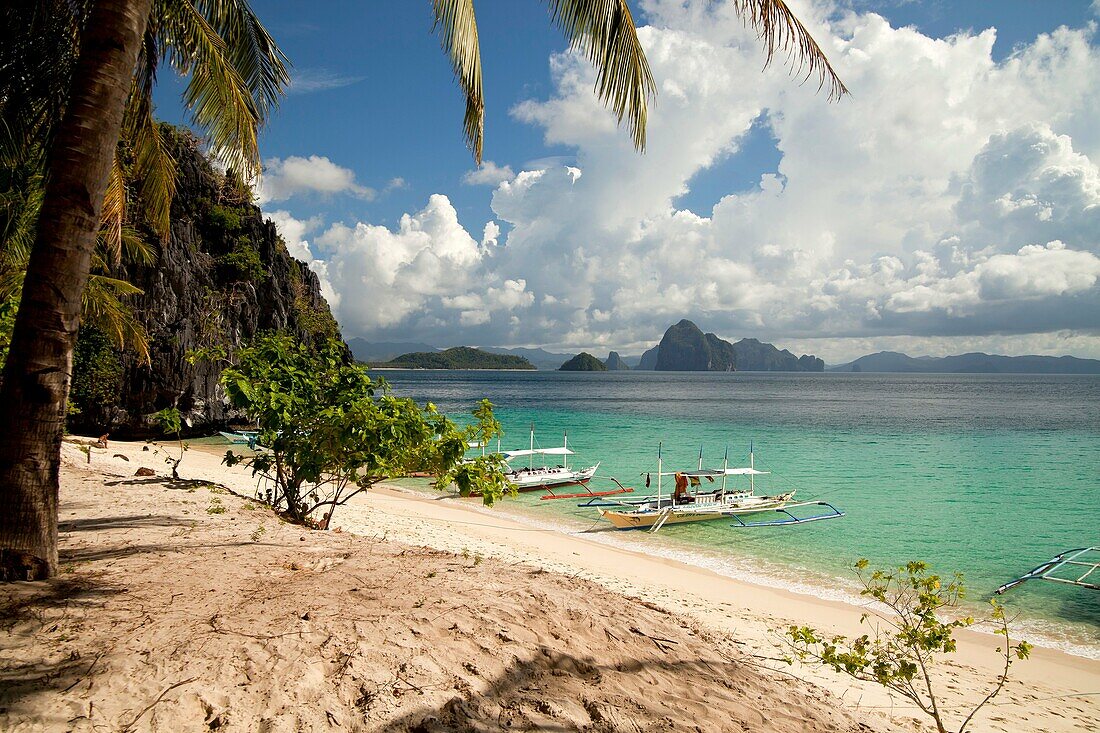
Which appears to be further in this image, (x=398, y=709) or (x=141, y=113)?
(x=141, y=113)

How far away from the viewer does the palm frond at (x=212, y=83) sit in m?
7.25

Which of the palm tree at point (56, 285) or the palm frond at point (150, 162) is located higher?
the palm frond at point (150, 162)

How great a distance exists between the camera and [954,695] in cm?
673

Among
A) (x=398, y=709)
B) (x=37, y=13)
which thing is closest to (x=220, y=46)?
(x=37, y=13)

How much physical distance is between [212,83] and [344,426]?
15.6 ft

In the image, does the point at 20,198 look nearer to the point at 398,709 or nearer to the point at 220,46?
the point at 220,46

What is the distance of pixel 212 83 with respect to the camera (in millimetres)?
7574

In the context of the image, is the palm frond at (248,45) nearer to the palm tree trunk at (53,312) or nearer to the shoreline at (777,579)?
the palm tree trunk at (53,312)

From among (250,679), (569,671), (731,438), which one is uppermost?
(250,679)

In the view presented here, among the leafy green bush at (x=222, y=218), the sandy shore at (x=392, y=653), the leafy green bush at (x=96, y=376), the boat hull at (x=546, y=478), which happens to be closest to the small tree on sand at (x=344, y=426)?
the sandy shore at (x=392, y=653)

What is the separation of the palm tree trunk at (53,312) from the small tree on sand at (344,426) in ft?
9.29

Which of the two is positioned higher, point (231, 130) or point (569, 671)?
point (231, 130)

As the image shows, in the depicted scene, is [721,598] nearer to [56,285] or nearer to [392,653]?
[392,653]

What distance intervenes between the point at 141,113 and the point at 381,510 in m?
12.7
